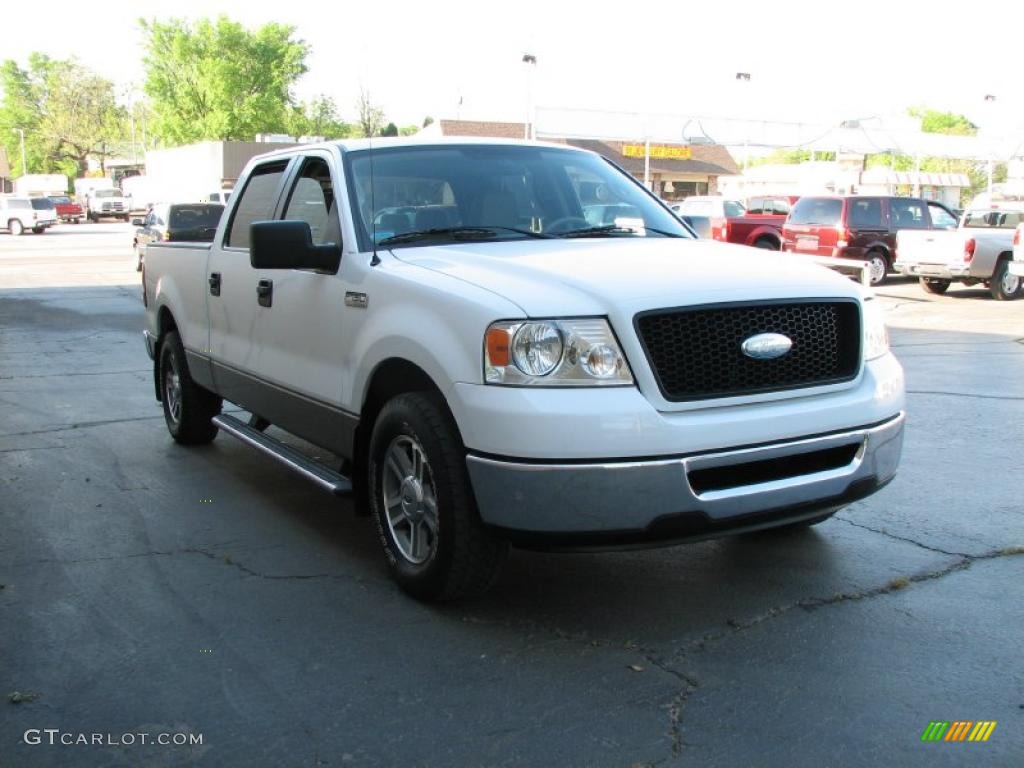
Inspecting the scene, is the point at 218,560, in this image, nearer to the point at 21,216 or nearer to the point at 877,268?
the point at 877,268

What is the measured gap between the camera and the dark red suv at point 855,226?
2064 centimetres

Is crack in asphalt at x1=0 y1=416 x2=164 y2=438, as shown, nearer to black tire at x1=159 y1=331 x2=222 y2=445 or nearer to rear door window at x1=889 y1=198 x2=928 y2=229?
black tire at x1=159 y1=331 x2=222 y2=445

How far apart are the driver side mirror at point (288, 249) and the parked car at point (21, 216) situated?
49860 mm

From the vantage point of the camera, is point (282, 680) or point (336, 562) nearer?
point (282, 680)

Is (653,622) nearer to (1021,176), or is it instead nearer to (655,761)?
(655,761)

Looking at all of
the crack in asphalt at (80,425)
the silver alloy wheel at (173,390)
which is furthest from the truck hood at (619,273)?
the crack in asphalt at (80,425)

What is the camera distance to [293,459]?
5199 mm

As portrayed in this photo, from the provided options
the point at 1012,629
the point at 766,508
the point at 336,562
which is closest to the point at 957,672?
the point at 1012,629

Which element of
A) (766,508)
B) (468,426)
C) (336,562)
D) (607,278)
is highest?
(607,278)

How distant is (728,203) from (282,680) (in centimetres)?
2967

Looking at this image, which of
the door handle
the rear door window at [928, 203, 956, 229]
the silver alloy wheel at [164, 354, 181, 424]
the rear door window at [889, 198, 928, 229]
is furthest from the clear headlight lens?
the rear door window at [928, 203, 956, 229]

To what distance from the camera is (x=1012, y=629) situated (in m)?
4.02

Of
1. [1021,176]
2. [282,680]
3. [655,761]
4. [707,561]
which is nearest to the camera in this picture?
[655,761]

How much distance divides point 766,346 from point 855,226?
18.0m
